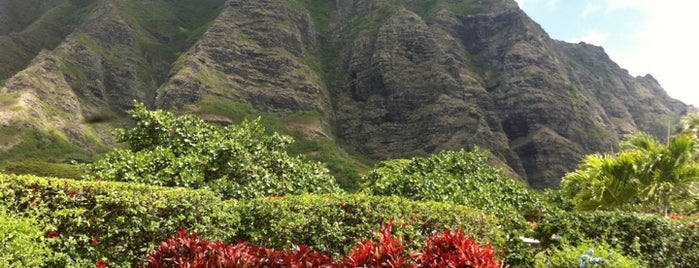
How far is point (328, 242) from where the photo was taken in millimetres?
7793

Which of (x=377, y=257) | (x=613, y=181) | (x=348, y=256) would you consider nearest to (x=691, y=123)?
(x=613, y=181)

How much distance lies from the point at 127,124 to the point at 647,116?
167022 millimetres

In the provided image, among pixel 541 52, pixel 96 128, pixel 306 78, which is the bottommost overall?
pixel 96 128

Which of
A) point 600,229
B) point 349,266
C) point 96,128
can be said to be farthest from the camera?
point 96,128

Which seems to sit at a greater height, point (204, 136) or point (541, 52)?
point (541, 52)

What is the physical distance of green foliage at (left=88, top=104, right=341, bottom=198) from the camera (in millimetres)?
11438

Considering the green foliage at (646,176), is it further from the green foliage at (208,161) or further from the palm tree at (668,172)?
the green foliage at (208,161)

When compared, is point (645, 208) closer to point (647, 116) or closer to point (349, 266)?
point (349, 266)

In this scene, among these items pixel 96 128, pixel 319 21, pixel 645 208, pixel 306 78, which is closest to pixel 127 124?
pixel 96 128

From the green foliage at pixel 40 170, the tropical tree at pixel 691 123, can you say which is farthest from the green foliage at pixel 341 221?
the green foliage at pixel 40 170

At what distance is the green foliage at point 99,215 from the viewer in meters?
6.27

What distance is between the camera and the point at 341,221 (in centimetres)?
783

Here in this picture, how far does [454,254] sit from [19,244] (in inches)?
181

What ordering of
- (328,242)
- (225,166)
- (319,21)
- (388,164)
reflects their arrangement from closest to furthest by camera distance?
(328,242), (225,166), (388,164), (319,21)
